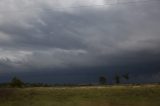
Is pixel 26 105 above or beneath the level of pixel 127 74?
beneath

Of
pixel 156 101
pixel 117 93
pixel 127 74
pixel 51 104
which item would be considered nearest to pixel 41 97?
pixel 51 104

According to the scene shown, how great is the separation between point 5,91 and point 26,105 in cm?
1628

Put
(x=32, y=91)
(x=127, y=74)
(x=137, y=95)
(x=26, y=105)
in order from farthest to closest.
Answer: (x=127, y=74) < (x=32, y=91) < (x=137, y=95) < (x=26, y=105)

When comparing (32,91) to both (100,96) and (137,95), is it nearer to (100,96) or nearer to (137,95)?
(100,96)

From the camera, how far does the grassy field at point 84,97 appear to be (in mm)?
74875

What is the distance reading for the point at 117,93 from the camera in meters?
81.4

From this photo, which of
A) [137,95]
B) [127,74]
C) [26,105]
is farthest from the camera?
[127,74]

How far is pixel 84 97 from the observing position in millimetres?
79688

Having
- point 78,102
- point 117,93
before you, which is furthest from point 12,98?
point 117,93

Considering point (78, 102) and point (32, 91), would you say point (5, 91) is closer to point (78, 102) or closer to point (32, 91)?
point (32, 91)

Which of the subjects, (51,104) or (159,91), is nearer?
(51,104)

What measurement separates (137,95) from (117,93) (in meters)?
4.87

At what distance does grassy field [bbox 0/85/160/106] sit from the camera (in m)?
74.9

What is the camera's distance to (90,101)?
76.5 meters
